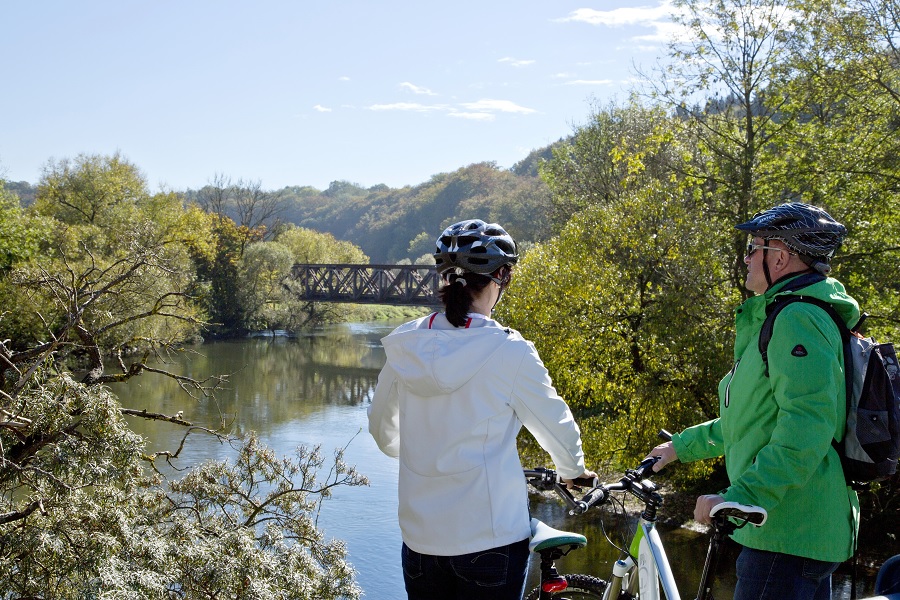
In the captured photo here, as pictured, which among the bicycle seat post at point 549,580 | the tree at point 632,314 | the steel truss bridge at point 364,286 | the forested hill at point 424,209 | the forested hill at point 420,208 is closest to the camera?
the bicycle seat post at point 549,580

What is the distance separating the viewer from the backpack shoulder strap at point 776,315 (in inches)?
87.0

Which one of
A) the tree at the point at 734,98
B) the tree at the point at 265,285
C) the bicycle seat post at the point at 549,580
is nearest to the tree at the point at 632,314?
the tree at the point at 734,98

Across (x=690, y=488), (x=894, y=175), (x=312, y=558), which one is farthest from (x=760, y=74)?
(x=312, y=558)

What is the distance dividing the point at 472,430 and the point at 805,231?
41.2 inches

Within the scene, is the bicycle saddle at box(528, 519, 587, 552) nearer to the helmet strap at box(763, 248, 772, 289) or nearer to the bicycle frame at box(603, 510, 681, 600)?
the bicycle frame at box(603, 510, 681, 600)

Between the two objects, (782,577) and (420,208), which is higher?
(420,208)

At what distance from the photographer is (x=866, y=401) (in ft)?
7.05

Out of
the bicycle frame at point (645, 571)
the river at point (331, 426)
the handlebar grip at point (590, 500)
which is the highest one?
→ the handlebar grip at point (590, 500)

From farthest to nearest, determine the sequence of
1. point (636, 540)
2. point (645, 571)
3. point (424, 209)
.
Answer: point (424, 209), point (636, 540), point (645, 571)

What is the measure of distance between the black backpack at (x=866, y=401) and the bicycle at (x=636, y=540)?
322 mm

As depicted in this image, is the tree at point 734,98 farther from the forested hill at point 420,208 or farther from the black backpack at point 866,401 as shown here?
the forested hill at point 420,208

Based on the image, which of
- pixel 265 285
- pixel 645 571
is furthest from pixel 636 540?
pixel 265 285

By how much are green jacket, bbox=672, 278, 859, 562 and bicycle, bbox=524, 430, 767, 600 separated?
6cm

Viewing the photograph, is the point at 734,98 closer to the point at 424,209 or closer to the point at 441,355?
the point at 441,355
